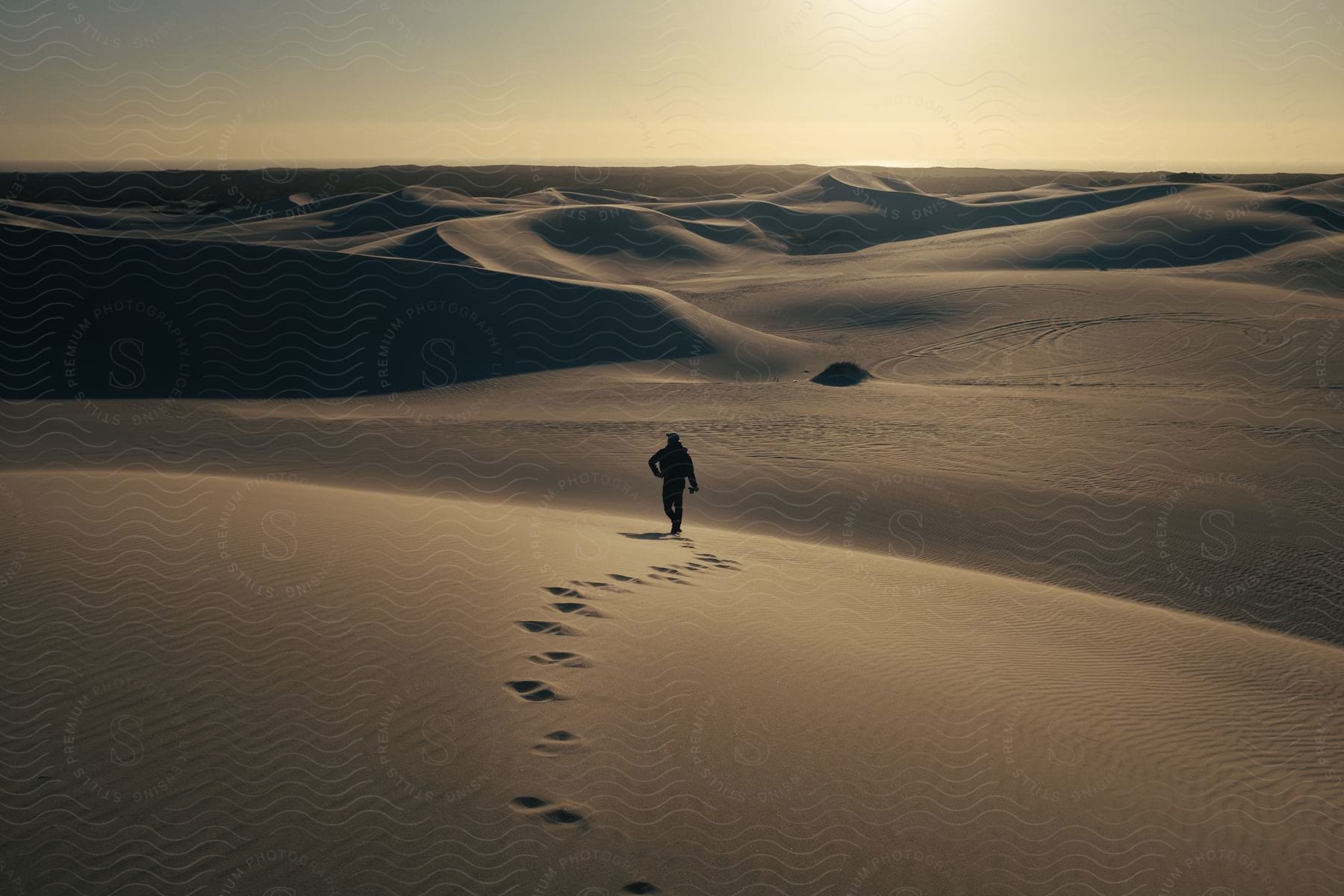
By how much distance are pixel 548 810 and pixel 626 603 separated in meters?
3.24

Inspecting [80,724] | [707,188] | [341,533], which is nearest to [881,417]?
[341,533]

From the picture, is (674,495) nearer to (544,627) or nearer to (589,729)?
(544,627)

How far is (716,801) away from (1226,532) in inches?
454

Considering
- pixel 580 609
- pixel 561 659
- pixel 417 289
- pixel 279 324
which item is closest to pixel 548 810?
pixel 561 659

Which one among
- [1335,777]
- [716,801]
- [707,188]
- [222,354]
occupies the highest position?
[707,188]

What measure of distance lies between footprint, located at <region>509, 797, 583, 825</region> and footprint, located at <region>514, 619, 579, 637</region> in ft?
7.11

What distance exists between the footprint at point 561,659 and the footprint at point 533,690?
30 centimetres

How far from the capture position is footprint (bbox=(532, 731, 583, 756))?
566 cm

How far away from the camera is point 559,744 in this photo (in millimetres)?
5746

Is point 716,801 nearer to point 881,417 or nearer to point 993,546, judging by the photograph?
point 993,546

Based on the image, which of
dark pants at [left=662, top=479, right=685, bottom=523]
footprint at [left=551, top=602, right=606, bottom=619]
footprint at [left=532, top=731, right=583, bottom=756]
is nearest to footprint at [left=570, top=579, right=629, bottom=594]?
footprint at [left=551, top=602, right=606, bottom=619]

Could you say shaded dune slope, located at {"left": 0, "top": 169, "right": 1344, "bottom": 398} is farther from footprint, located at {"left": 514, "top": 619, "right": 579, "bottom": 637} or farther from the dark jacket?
footprint, located at {"left": 514, "top": 619, "right": 579, "bottom": 637}

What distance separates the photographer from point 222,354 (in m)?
23.3

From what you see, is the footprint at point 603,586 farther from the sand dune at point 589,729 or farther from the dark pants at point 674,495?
the dark pants at point 674,495
